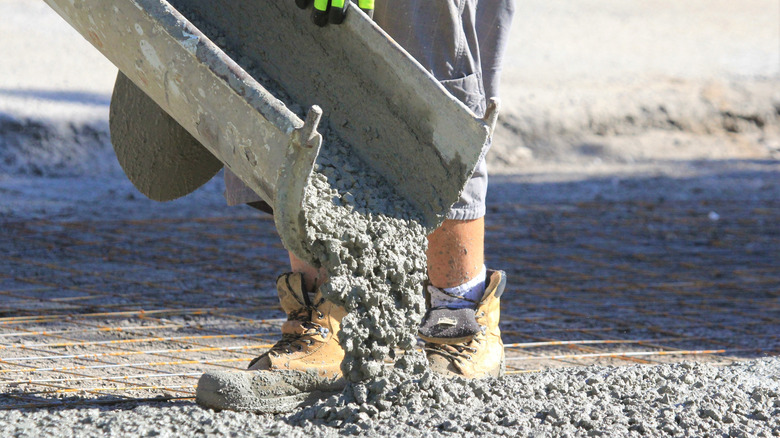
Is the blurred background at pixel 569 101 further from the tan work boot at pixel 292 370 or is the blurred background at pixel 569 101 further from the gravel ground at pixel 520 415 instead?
the gravel ground at pixel 520 415

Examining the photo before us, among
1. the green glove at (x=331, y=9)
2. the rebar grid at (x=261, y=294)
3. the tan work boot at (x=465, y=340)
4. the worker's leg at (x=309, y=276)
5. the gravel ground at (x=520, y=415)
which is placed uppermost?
the green glove at (x=331, y=9)

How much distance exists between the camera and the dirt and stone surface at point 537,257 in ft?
6.41

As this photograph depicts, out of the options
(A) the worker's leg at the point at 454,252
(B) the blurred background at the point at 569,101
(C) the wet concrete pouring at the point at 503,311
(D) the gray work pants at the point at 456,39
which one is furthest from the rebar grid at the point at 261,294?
(B) the blurred background at the point at 569,101

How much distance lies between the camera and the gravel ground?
1.85 metres

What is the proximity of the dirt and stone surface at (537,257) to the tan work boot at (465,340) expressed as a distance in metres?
0.08

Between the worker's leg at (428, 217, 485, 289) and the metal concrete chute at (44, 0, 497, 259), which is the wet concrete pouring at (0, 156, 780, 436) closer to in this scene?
the worker's leg at (428, 217, 485, 289)

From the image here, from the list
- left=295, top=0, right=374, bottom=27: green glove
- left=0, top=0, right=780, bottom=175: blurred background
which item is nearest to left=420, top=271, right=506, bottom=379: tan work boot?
left=295, top=0, right=374, bottom=27: green glove

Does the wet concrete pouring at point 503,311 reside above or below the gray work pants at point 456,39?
below

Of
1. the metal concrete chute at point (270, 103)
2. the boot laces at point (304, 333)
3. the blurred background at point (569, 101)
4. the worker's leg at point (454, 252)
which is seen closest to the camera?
the metal concrete chute at point (270, 103)

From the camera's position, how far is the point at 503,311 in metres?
3.26

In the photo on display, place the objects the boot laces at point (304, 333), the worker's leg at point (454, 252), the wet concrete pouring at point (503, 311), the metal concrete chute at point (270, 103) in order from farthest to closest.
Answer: the worker's leg at point (454, 252) < the boot laces at point (304, 333) < the wet concrete pouring at point (503, 311) < the metal concrete chute at point (270, 103)

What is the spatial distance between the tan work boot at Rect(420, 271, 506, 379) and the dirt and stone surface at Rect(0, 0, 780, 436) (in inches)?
3.3

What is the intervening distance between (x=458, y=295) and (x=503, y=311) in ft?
3.52

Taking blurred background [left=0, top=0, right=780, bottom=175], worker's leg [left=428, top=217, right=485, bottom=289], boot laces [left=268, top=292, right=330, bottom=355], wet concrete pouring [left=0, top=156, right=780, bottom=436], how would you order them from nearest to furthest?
1. wet concrete pouring [left=0, top=156, right=780, bottom=436]
2. boot laces [left=268, top=292, right=330, bottom=355]
3. worker's leg [left=428, top=217, right=485, bottom=289]
4. blurred background [left=0, top=0, right=780, bottom=175]
